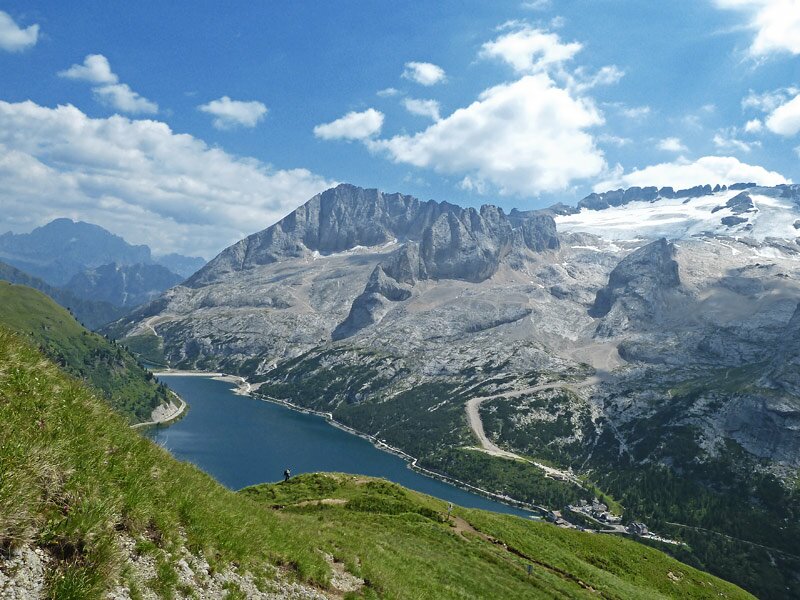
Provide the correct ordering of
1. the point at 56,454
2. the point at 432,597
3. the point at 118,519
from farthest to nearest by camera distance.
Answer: the point at 432,597 → the point at 118,519 → the point at 56,454

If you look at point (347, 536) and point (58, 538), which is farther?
point (347, 536)

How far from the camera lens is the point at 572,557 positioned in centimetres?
4338

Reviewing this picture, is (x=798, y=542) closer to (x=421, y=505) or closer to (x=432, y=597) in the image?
(x=421, y=505)

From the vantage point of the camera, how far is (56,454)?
8.70m

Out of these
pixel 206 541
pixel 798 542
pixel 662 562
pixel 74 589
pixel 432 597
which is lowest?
pixel 798 542

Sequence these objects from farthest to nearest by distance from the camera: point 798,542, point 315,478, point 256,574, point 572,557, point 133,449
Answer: point 798,542 < point 315,478 < point 572,557 < point 256,574 < point 133,449

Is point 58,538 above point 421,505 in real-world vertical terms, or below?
above

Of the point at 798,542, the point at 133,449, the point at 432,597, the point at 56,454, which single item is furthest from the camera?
the point at 798,542

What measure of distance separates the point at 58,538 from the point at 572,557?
45.7 meters

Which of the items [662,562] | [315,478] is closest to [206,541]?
[315,478]

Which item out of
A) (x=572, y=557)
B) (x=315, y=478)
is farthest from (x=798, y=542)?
(x=315, y=478)

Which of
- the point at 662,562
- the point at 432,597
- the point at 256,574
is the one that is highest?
the point at 256,574

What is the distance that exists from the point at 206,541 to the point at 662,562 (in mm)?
58183

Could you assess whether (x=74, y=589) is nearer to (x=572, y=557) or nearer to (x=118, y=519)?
(x=118, y=519)
